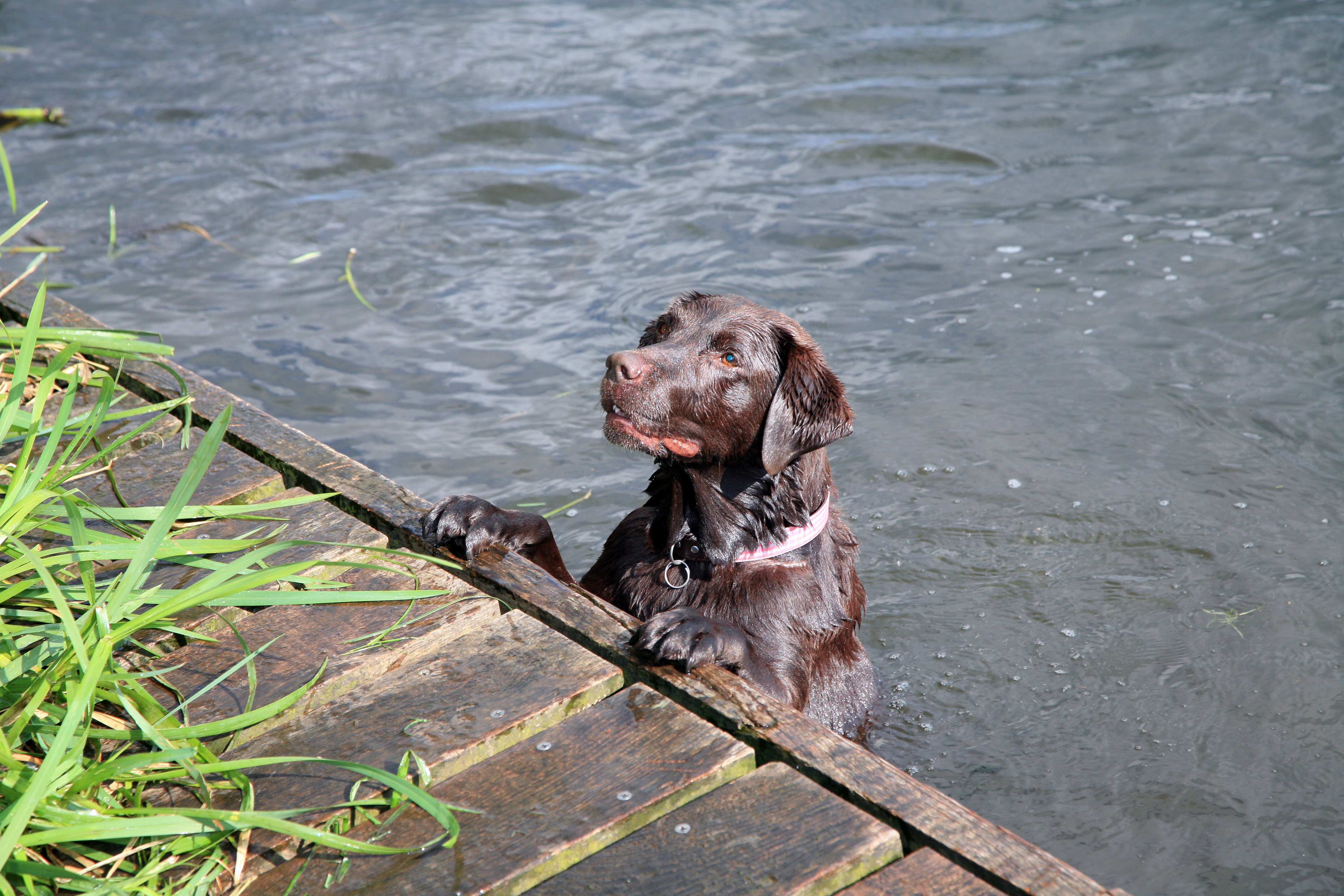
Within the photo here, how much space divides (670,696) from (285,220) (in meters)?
7.79

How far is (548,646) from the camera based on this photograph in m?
2.95

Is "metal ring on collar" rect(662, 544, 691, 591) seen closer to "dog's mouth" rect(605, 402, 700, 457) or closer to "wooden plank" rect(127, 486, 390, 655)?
"dog's mouth" rect(605, 402, 700, 457)

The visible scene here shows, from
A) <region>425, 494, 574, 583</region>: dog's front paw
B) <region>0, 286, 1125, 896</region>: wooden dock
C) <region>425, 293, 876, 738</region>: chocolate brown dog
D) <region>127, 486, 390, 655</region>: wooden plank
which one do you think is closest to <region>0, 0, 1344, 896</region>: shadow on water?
<region>425, 293, 876, 738</region>: chocolate brown dog

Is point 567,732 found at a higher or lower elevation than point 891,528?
higher

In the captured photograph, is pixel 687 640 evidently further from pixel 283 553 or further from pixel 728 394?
pixel 283 553

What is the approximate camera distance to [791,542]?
3.71 metres

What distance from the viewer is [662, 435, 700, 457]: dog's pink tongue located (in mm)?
3594

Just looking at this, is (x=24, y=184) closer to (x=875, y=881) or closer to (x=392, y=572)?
(x=392, y=572)

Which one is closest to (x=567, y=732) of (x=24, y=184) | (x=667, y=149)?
(x=667, y=149)

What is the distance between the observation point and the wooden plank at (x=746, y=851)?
220 cm

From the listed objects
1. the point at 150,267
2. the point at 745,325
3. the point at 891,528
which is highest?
the point at 745,325

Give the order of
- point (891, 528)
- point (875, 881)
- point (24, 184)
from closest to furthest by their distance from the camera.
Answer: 1. point (875, 881)
2. point (891, 528)
3. point (24, 184)

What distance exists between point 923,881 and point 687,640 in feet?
2.93

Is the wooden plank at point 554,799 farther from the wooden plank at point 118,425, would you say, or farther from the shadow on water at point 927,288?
the wooden plank at point 118,425
